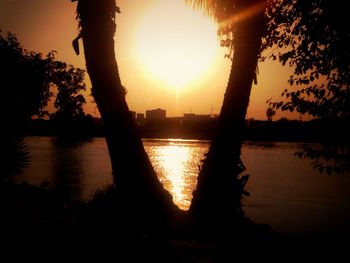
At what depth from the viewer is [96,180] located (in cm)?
2925

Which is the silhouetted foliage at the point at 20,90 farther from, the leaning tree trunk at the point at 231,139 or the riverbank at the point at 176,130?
the riverbank at the point at 176,130

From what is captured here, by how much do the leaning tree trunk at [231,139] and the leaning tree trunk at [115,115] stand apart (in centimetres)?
103

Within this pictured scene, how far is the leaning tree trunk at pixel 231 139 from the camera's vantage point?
9000 millimetres

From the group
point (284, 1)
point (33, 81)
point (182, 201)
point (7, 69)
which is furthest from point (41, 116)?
point (284, 1)

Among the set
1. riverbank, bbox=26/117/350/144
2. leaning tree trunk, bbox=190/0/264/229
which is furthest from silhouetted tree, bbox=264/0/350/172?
riverbank, bbox=26/117/350/144

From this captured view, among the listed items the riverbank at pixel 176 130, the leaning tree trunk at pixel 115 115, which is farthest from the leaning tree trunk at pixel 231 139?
the riverbank at pixel 176 130

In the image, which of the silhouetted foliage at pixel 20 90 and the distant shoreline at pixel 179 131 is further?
the distant shoreline at pixel 179 131

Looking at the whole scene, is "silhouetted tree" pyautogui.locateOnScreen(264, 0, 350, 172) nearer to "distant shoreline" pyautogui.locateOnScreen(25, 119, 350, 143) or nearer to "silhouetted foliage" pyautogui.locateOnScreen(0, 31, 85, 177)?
"silhouetted foliage" pyautogui.locateOnScreen(0, 31, 85, 177)

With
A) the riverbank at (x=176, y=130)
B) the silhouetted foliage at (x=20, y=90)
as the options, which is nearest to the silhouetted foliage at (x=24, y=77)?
the silhouetted foliage at (x=20, y=90)

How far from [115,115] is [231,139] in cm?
257

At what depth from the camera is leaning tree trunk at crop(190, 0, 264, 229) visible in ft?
29.5

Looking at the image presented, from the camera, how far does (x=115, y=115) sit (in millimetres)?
8469

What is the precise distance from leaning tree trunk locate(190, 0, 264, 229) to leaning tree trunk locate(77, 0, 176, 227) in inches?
40.6

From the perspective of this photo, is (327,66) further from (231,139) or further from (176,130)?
(176,130)
